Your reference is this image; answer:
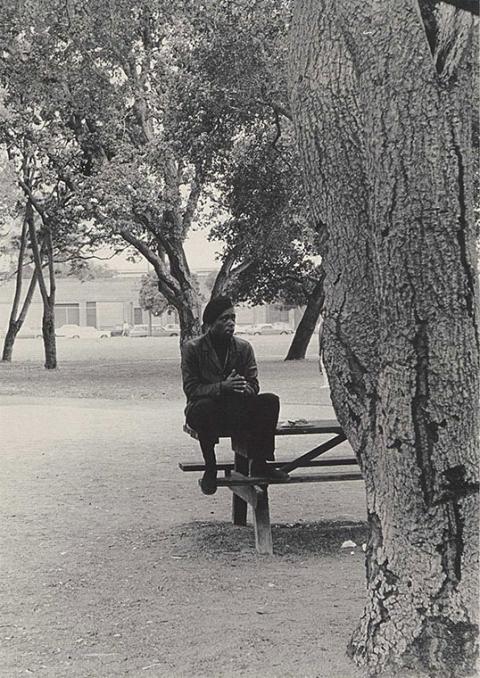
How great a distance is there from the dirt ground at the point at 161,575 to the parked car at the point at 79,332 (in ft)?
247

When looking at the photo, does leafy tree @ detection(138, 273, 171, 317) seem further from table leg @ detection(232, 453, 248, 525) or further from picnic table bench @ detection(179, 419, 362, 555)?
picnic table bench @ detection(179, 419, 362, 555)

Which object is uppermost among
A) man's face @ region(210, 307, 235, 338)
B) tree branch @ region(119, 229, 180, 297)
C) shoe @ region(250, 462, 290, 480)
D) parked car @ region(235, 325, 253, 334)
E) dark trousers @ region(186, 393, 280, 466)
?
tree branch @ region(119, 229, 180, 297)

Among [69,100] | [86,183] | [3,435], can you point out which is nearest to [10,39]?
[69,100]

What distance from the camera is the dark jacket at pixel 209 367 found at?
6.68 m

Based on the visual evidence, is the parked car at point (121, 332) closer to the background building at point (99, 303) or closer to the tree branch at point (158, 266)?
the background building at point (99, 303)

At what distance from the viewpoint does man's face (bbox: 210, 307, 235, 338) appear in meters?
6.80

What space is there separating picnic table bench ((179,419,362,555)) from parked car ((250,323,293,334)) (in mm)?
73812

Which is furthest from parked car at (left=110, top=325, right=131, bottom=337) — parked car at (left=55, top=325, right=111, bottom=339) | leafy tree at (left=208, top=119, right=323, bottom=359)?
leafy tree at (left=208, top=119, right=323, bottom=359)

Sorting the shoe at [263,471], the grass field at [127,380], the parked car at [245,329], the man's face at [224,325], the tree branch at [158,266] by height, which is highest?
the tree branch at [158,266]

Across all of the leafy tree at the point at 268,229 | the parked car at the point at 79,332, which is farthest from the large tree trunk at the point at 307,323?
the parked car at the point at 79,332

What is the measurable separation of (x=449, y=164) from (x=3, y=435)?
11.3 meters

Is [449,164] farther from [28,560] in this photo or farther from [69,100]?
[69,100]

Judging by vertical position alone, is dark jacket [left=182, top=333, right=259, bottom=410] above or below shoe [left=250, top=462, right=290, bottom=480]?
above

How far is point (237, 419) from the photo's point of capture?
265 inches
